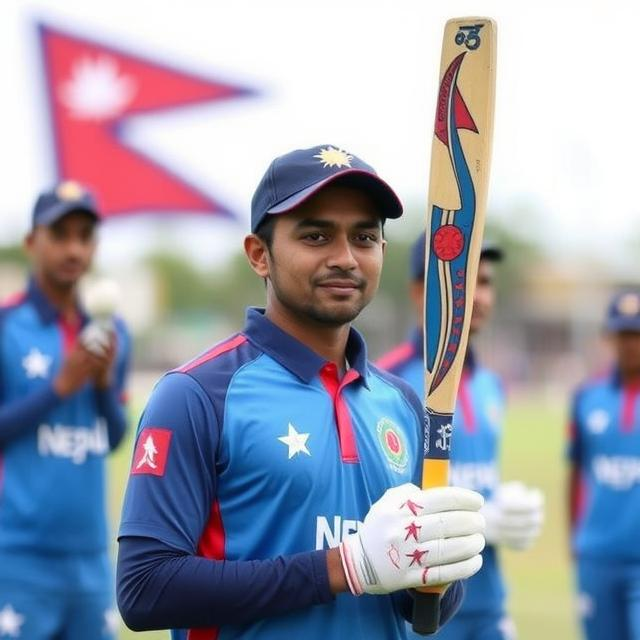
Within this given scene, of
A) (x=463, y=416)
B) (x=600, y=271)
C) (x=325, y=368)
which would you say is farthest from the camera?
(x=600, y=271)

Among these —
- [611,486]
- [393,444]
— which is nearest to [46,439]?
[393,444]

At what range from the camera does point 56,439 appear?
4863 mm

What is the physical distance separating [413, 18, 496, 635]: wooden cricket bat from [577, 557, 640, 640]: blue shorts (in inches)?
137

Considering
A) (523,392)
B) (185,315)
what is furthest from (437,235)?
(185,315)

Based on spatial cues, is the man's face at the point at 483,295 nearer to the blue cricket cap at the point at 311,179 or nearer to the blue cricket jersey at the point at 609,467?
the blue cricket jersey at the point at 609,467

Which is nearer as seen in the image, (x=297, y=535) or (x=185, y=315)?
(x=297, y=535)

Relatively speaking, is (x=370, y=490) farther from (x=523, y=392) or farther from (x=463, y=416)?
(x=523, y=392)

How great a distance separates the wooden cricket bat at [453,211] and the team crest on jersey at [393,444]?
0.27 ft

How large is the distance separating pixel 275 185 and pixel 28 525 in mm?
2371

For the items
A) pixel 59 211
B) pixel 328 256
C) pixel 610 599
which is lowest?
pixel 610 599

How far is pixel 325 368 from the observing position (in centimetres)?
287

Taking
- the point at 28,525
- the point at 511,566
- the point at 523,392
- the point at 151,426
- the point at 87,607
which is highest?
the point at 151,426

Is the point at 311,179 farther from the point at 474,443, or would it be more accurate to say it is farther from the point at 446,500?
the point at 474,443

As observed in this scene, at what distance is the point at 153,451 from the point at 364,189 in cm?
69
